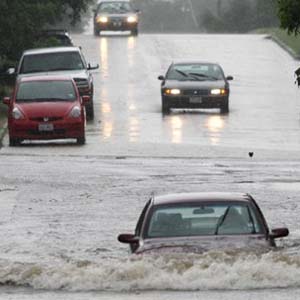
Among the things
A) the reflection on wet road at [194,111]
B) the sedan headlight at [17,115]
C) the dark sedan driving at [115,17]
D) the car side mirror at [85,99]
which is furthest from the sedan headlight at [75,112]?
the dark sedan driving at [115,17]

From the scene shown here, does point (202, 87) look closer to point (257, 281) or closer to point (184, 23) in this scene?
point (257, 281)

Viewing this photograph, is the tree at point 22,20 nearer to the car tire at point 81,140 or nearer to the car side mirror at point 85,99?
the car side mirror at point 85,99

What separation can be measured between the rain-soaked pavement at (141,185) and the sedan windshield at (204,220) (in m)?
0.59

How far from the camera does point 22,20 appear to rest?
40.3 meters

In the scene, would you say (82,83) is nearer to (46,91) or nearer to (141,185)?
(46,91)

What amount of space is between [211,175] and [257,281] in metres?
12.3

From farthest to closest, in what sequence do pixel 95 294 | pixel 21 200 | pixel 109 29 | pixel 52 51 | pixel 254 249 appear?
pixel 109 29 < pixel 52 51 < pixel 21 200 < pixel 254 249 < pixel 95 294

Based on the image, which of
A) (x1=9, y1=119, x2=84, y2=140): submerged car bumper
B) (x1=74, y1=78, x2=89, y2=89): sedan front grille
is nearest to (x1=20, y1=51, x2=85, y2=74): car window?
(x1=74, y1=78, x2=89, y2=89): sedan front grille

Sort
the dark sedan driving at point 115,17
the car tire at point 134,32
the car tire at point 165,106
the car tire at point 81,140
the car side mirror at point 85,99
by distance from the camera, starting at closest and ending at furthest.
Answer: the car tire at point 81,140 < the car side mirror at point 85,99 < the car tire at point 165,106 < the dark sedan driving at point 115,17 < the car tire at point 134,32

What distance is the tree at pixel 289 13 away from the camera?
18.9 m

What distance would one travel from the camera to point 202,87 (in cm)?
3934

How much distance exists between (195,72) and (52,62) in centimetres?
465

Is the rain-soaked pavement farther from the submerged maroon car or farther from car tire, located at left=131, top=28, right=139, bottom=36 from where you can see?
car tire, located at left=131, top=28, right=139, bottom=36

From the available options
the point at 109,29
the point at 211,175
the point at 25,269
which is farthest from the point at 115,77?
the point at 25,269
